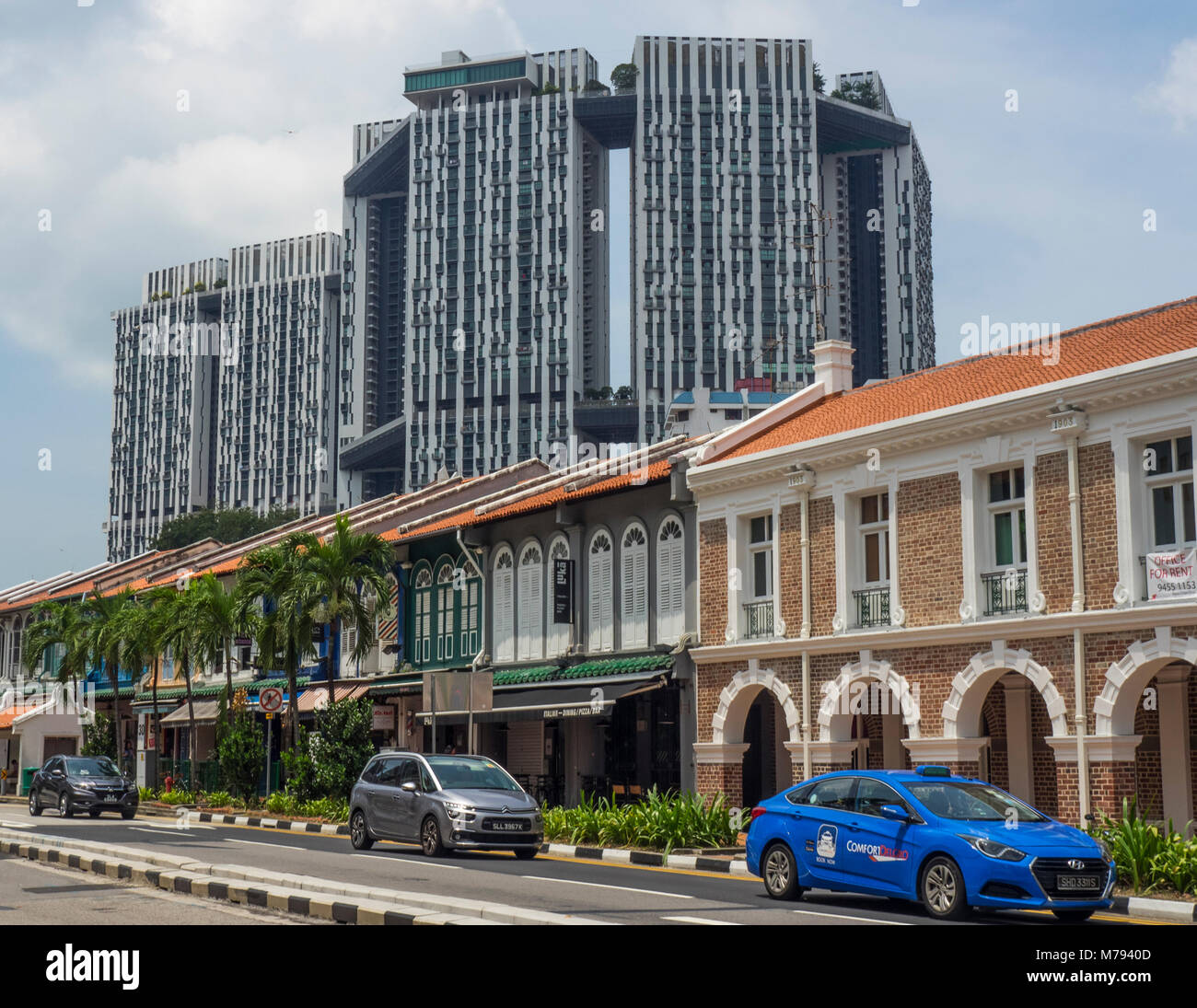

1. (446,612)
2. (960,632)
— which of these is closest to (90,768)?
(446,612)

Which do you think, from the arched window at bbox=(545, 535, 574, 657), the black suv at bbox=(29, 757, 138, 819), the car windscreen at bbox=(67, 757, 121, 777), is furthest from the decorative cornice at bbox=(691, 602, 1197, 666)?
the car windscreen at bbox=(67, 757, 121, 777)

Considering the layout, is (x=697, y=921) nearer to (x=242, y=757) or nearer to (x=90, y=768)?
(x=242, y=757)

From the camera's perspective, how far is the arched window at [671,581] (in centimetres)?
2981

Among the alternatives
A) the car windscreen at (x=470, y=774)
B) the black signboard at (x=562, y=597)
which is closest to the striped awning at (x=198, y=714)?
the black signboard at (x=562, y=597)

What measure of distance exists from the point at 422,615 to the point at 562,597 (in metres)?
6.94

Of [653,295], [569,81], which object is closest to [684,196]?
[653,295]

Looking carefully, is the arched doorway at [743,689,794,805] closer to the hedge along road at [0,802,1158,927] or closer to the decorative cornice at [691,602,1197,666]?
the decorative cornice at [691,602,1197,666]

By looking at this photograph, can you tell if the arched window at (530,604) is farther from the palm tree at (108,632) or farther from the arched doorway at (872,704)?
the palm tree at (108,632)

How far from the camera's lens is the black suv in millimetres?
35844

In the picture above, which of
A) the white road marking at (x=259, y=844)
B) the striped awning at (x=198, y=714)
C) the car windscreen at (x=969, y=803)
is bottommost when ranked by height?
the white road marking at (x=259, y=844)

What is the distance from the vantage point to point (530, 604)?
34.1 metres

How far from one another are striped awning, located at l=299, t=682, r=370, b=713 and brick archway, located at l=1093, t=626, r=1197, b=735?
21.2 metres

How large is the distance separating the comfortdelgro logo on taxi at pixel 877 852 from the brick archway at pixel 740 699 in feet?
38.9

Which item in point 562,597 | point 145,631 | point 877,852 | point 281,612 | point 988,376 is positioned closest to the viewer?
point 877,852
